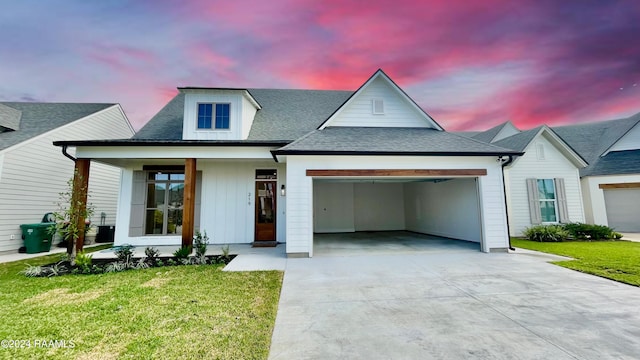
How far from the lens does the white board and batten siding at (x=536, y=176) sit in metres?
11.7

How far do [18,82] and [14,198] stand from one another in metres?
8.14

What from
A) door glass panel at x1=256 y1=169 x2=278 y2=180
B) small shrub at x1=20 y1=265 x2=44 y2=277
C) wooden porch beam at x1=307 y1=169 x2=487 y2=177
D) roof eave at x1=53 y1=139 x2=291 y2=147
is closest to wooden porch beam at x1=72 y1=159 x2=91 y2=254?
roof eave at x1=53 y1=139 x2=291 y2=147

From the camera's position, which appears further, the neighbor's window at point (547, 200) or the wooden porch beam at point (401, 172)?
the neighbor's window at point (547, 200)

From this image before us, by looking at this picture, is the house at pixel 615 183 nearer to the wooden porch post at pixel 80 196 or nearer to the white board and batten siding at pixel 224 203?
the white board and batten siding at pixel 224 203

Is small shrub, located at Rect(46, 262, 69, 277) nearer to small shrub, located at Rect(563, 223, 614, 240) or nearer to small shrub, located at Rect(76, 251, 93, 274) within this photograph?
small shrub, located at Rect(76, 251, 93, 274)

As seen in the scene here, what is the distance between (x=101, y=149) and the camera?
797 cm

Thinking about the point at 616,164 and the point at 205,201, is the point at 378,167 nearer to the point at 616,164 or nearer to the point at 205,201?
the point at 205,201

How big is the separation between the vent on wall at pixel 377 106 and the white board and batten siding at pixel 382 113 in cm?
4

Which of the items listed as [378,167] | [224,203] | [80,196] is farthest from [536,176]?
[80,196]

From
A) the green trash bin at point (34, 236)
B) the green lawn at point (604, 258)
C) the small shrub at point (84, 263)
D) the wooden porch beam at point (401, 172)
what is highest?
the wooden porch beam at point (401, 172)

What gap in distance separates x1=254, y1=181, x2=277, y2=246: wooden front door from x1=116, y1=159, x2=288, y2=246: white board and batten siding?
17cm

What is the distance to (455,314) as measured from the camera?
3.62m

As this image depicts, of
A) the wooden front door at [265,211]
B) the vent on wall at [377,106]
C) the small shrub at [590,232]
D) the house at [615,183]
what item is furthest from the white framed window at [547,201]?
the wooden front door at [265,211]

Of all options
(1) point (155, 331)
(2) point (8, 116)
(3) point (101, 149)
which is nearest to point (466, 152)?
(1) point (155, 331)
